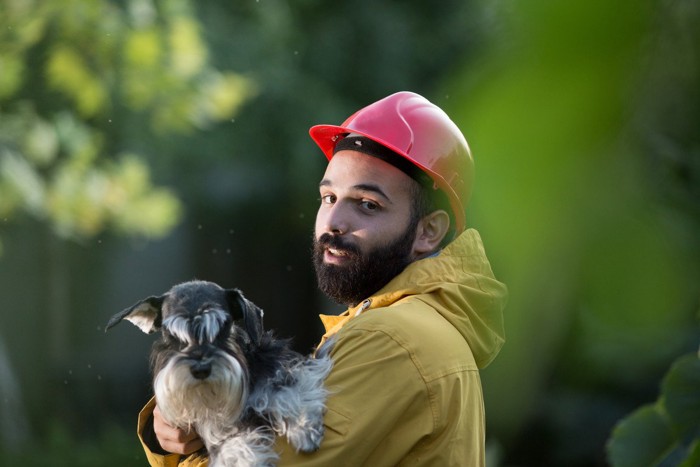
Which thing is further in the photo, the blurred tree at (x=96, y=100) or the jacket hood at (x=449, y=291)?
the blurred tree at (x=96, y=100)

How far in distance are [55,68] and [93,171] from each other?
51.0 inches

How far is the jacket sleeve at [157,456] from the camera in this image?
110 inches

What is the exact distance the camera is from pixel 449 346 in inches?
105

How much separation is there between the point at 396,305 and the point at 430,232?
0.53 metres

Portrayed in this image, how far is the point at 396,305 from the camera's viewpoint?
8.98 feet

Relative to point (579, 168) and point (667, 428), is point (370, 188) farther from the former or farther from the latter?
point (579, 168)

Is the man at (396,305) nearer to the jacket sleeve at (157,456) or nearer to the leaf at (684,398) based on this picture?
the jacket sleeve at (157,456)

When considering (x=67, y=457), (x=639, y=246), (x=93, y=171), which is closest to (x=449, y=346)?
(x=639, y=246)

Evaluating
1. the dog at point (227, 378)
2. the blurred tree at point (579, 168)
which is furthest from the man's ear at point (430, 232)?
the blurred tree at point (579, 168)

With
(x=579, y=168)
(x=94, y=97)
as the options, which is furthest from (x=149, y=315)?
(x=94, y=97)

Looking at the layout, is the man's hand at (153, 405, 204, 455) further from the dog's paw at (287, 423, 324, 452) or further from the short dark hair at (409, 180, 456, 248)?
the short dark hair at (409, 180, 456, 248)

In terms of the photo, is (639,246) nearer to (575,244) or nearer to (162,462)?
(575,244)

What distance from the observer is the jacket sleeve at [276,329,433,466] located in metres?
2.44

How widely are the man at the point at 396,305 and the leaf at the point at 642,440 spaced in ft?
1.66
